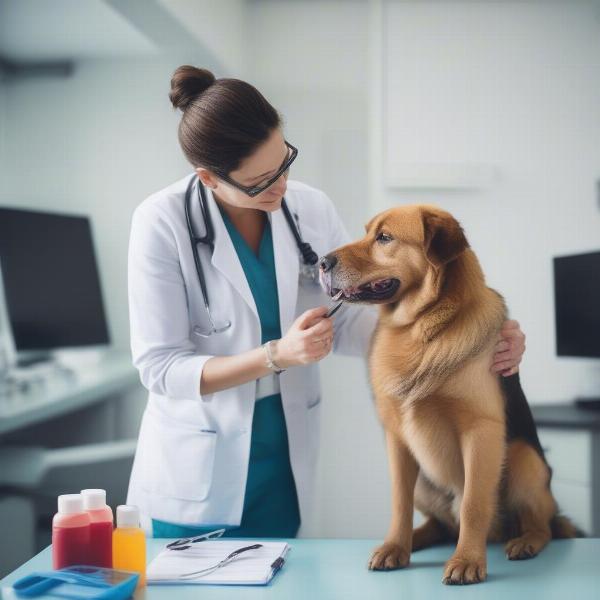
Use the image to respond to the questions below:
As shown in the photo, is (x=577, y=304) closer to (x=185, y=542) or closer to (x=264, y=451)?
(x=264, y=451)

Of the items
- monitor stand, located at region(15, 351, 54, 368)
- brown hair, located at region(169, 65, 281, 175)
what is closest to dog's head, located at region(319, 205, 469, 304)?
brown hair, located at region(169, 65, 281, 175)

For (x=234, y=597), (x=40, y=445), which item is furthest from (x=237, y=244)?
(x=40, y=445)

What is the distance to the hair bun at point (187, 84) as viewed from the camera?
54.1 inches

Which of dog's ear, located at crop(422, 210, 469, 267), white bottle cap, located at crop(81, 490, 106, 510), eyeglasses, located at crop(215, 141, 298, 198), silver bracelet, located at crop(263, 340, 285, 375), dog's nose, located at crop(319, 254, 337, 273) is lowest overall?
white bottle cap, located at crop(81, 490, 106, 510)

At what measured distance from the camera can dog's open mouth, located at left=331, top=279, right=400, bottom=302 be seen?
1.33 meters

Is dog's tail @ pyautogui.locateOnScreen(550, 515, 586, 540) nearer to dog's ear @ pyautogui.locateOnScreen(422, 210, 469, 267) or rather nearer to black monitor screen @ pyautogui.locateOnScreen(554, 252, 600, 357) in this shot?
dog's ear @ pyautogui.locateOnScreen(422, 210, 469, 267)

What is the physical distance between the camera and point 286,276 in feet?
4.98

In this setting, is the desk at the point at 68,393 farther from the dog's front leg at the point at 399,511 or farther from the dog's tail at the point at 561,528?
the dog's tail at the point at 561,528

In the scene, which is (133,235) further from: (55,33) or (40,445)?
(55,33)

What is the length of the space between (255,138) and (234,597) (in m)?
0.81

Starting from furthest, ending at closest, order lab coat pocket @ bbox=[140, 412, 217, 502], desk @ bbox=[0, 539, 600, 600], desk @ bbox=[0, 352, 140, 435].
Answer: desk @ bbox=[0, 352, 140, 435] → lab coat pocket @ bbox=[140, 412, 217, 502] → desk @ bbox=[0, 539, 600, 600]

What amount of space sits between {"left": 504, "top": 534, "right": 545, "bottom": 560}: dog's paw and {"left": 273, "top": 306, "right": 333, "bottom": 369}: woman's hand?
1.56ft

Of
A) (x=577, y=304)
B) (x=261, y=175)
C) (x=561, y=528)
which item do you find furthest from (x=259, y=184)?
(x=577, y=304)

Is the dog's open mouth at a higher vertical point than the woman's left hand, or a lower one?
higher
